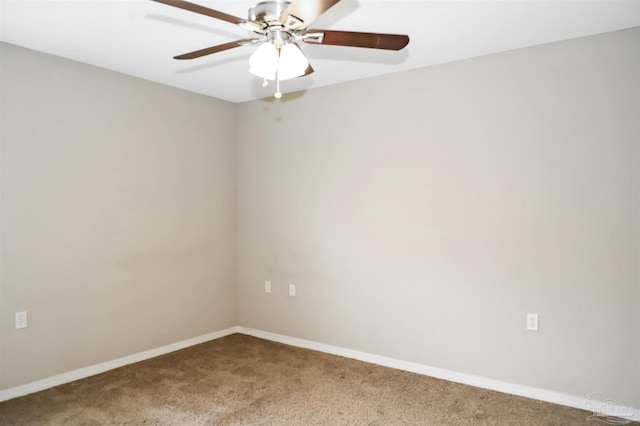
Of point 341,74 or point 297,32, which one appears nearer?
point 297,32

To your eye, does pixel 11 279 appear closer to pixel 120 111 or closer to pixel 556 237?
pixel 120 111

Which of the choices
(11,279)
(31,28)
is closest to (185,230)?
(11,279)

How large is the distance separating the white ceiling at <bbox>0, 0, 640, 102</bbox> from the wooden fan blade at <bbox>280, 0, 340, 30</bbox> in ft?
2.28

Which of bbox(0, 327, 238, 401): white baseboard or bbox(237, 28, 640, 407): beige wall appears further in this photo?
bbox(0, 327, 238, 401): white baseboard

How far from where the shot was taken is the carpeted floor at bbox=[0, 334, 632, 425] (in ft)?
8.93

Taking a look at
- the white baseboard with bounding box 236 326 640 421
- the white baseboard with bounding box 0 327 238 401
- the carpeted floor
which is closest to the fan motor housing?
the carpeted floor

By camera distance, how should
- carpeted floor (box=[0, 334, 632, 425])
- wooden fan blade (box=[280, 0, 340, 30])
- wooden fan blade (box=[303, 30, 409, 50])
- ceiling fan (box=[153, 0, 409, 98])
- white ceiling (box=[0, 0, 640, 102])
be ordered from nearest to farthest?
wooden fan blade (box=[280, 0, 340, 30]), ceiling fan (box=[153, 0, 409, 98]), wooden fan blade (box=[303, 30, 409, 50]), white ceiling (box=[0, 0, 640, 102]), carpeted floor (box=[0, 334, 632, 425])

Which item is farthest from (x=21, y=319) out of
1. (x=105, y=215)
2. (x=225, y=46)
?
(x=225, y=46)

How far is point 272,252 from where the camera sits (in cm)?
442

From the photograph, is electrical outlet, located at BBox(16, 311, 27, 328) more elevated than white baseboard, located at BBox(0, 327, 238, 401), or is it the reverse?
electrical outlet, located at BBox(16, 311, 27, 328)

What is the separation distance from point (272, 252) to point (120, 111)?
6.14 ft

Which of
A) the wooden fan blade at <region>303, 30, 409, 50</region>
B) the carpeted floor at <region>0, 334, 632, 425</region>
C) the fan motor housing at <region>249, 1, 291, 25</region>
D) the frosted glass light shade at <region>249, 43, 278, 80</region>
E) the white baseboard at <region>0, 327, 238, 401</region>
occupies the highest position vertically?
the fan motor housing at <region>249, 1, 291, 25</region>

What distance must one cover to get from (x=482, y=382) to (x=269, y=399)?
155cm

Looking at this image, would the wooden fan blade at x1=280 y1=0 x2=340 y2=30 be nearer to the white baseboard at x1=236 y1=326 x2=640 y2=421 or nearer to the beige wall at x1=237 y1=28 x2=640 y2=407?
the beige wall at x1=237 y1=28 x2=640 y2=407
